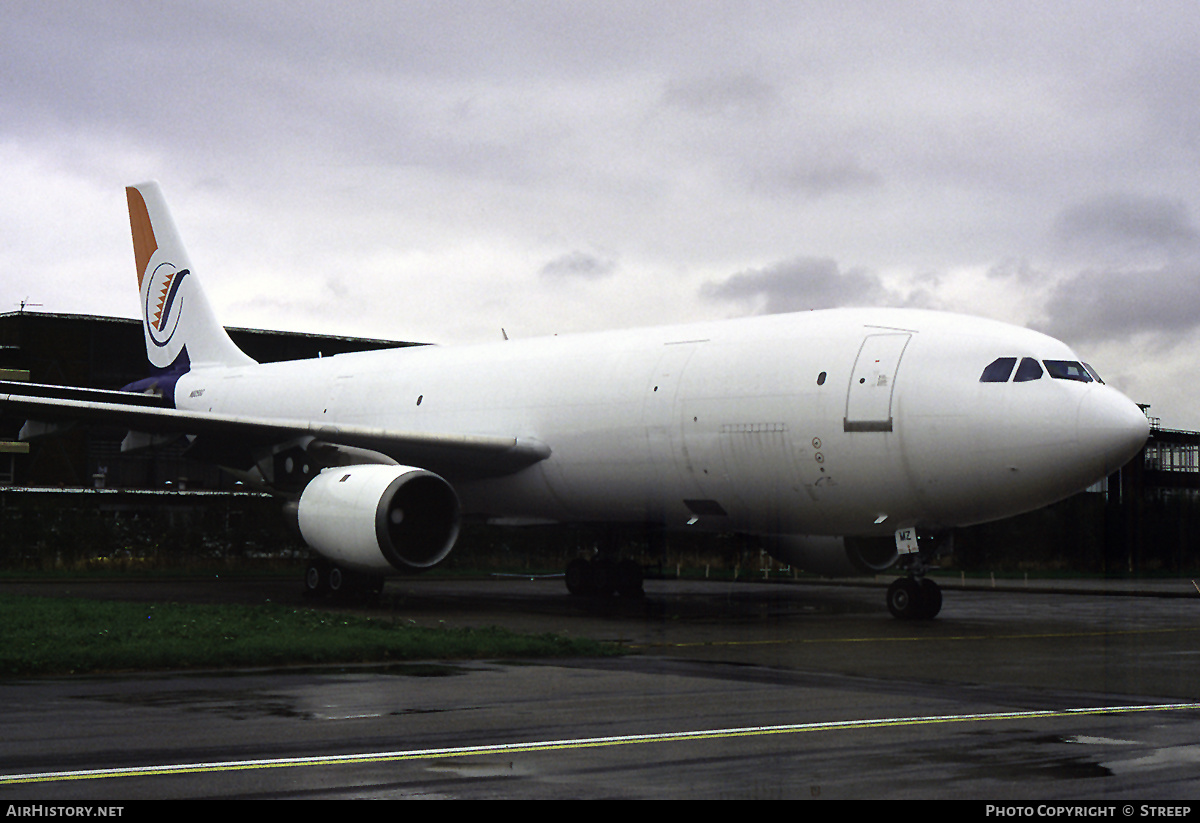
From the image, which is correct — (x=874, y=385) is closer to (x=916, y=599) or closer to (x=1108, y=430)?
(x=1108, y=430)

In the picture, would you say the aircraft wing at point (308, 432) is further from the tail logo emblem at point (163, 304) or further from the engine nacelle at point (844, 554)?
the tail logo emblem at point (163, 304)

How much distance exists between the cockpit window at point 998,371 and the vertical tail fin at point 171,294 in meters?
18.3

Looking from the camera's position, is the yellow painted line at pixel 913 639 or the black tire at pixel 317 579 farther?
the black tire at pixel 317 579

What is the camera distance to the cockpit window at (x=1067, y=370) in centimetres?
1747

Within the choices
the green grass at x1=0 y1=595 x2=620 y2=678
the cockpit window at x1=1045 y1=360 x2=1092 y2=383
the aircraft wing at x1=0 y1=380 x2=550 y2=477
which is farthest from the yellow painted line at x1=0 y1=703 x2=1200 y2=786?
the aircraft wing at x1=0 y1=380 x2=550 y2=477

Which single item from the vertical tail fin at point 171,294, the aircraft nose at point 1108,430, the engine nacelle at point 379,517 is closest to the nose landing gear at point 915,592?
the aircraft nose at point 1108,430

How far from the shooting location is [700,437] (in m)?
19.6

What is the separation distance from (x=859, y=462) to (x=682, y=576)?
18651mm

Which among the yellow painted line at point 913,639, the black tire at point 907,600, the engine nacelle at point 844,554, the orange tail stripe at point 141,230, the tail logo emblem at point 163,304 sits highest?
the orange tail stripe at point 141,230

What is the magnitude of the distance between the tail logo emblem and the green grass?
14977mm

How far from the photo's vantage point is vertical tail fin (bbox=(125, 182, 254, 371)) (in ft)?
102
